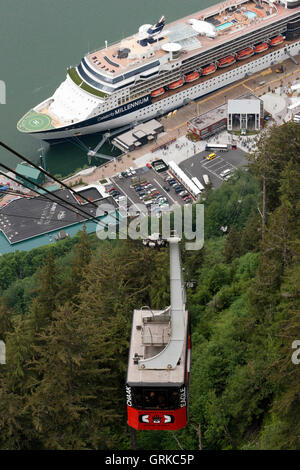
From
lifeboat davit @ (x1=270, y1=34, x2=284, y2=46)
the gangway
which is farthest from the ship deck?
the gangway

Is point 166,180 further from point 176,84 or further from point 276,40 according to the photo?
point 276,40

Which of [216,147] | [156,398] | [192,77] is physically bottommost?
[156,398]

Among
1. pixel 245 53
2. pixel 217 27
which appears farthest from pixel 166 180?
pixel 217 27

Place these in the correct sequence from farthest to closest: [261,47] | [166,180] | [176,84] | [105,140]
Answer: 1. [261,47]
2. [176,84]
3. [105,140]
4. [166,180]

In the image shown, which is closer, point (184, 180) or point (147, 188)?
point (184, 180)

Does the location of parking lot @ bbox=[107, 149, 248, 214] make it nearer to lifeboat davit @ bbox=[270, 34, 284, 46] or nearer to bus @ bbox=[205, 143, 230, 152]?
bus @ bbox=[205, 143, 230, 152]

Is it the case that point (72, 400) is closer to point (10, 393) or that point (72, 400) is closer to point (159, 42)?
point (10, 393)

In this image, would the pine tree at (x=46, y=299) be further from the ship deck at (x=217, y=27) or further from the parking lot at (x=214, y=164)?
the ship deck at (x=217, y=27)
